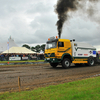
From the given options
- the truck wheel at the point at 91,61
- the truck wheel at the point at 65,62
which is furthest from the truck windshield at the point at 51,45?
the truck wheel at the point at 91,61

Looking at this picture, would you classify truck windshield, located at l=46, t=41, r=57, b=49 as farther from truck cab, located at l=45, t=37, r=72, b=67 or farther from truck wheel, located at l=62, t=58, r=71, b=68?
truck wheel, located at l=62, t=58, r=71, b=68

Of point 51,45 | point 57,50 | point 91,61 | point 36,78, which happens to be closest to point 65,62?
point 57,50

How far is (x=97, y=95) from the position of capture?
419cm

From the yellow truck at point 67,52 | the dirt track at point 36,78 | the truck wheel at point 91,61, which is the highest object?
the yellow truck at point 67,52

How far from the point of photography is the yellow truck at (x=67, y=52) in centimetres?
1204

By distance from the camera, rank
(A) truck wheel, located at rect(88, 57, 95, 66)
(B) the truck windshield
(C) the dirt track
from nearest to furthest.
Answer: (C) the dirt track
(B) the truck windshield
(A) truck wheel, located at rect(88, 57, 95, 66)

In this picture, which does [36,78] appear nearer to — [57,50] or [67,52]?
[57,50]

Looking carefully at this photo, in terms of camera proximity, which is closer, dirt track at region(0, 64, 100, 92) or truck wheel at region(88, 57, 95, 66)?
dirt track at region(0, 64, 100, 92)

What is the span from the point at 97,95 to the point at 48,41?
9380 mm

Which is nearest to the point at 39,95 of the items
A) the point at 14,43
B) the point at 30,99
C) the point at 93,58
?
the point at 30,99

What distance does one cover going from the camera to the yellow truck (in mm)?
12039

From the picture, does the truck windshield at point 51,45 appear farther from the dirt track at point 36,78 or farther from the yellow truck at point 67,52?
the dirt track at point 36,78

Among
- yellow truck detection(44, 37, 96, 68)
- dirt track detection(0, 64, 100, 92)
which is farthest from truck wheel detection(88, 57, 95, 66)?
dirt track detection(0, 64, 100, 92)

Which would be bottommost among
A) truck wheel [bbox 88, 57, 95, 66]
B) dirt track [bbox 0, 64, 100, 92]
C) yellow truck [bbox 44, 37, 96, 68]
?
dirt track [bbox 0, 64, 100, 92]
